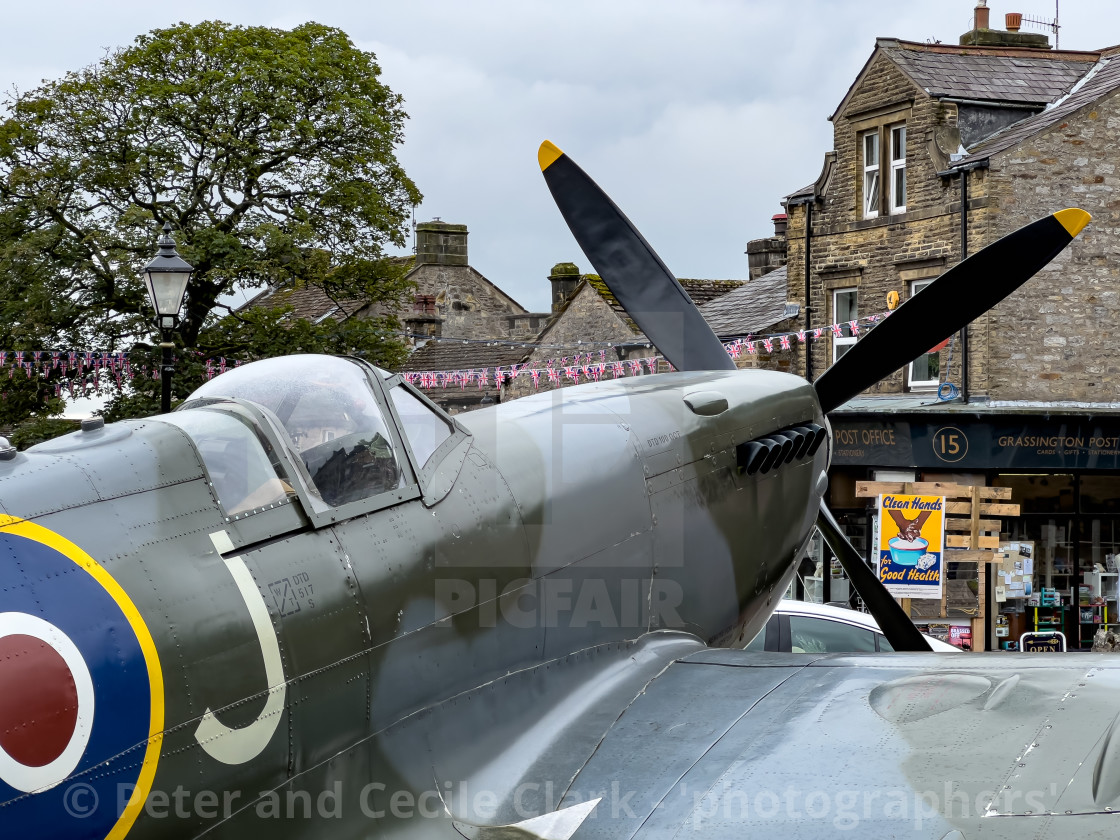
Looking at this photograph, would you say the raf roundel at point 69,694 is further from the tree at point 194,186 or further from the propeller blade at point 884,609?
the tree at point 194,186

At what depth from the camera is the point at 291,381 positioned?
4.16 meters

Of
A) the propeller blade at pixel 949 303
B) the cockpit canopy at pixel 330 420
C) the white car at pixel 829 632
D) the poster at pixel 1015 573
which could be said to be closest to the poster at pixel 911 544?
the poster at pixel 1015 573

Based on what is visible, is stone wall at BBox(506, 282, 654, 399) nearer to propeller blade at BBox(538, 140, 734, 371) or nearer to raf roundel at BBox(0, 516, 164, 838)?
propeller blade at BBox(538, 140, 734, 371)

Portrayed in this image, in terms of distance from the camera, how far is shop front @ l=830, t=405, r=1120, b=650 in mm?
19359

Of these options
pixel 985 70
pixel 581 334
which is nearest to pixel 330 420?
pixel 985 70

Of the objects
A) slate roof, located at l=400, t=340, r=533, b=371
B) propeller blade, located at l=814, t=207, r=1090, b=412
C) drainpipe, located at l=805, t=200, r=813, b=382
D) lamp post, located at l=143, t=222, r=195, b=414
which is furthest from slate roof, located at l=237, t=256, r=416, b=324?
propeller blade, located at l=814, t=207, r=1090, b=412

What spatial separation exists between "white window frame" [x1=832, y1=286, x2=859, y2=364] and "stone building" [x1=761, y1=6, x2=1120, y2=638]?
0.12 ft

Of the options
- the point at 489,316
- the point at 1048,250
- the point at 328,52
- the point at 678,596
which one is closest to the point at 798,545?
the point at 678,596

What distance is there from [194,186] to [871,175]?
14.0 m

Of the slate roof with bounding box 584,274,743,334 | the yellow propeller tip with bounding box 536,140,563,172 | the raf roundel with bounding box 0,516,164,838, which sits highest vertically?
the slate roof with bounding box 584,274,743,334

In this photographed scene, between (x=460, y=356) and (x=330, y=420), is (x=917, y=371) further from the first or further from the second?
(x=330, y=420)

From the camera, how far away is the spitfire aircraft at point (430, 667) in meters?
3.13

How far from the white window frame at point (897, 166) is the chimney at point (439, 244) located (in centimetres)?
1992

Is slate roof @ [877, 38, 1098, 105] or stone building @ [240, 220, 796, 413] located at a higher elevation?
slate roof @ [877, 38, 1098, 105]
